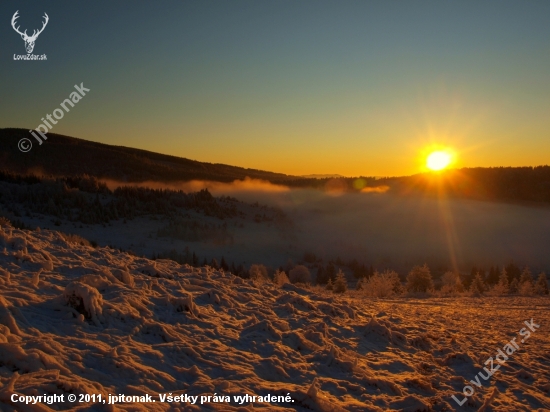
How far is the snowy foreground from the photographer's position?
3568 mm

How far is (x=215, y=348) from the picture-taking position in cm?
495

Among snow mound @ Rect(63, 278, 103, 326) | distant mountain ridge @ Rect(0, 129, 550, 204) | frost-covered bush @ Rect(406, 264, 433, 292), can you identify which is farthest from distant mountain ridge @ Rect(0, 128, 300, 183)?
snow mound @ Rect(63, 278, 103, 326)

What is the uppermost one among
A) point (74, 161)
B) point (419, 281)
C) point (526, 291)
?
point (74, 161)

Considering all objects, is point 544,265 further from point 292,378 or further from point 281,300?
point 292,378

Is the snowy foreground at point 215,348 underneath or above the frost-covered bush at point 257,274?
above

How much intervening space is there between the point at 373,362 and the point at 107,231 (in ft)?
71.1

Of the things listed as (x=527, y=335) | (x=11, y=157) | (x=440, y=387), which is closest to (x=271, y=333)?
(x=440, y=387)

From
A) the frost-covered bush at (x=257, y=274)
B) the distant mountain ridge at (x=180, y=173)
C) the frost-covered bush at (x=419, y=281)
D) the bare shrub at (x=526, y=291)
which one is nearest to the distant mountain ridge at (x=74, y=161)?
the distant mountain ridge at (x=180, y=173)

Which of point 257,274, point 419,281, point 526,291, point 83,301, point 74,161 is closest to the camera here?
point 83,301

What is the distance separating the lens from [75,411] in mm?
2938

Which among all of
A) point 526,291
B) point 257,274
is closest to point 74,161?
point 257,274

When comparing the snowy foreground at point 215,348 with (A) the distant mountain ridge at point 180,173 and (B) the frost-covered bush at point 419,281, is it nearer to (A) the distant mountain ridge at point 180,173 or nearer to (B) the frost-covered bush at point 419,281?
(B) the frost-covered bush at point 419,281

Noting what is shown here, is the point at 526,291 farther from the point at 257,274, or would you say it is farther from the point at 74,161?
the point at 74,161

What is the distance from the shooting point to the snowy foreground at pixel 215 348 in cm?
357
